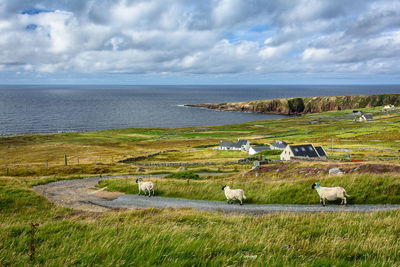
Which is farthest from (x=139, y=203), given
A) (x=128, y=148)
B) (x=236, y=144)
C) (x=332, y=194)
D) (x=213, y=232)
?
(x=128, y=148)

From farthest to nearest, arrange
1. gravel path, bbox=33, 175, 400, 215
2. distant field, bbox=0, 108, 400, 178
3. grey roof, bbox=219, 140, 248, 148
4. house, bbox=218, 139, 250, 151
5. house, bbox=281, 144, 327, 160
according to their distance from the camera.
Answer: grey roof, bbox=219, 140, 248, 148 → house, bbox=218, 139, 250, 151 → distant field, bbox=0, 108, 400, 178 → house, bbox=281, 144, 327, 160 → gravel path, bbox=33, 175, 400, 215

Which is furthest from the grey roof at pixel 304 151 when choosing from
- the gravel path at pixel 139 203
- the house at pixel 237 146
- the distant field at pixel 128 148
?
the gravel path at pixel 139 203

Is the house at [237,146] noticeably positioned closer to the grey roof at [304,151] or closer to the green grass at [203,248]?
the grey roof at [304,151]

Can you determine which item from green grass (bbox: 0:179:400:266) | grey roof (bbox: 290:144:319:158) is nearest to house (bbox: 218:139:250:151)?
grey roof (bbox: 290:144:319:158)

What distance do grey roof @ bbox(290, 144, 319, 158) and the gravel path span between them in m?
46.4

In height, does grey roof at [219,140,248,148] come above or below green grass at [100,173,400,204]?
below

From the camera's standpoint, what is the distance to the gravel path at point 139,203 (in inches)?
722

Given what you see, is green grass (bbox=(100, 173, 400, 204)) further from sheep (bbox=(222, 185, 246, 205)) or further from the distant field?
the distant field

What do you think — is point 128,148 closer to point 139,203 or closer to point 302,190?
point 139,203

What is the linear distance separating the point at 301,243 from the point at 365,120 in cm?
19129

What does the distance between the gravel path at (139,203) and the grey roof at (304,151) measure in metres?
46.4

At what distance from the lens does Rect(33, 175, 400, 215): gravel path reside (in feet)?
60.1

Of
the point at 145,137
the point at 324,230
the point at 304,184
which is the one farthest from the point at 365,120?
the point at 324,230

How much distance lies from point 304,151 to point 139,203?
51.2 metres
